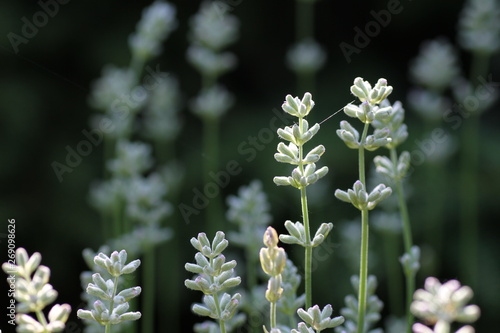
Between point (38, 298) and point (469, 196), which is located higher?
point (469, 196)

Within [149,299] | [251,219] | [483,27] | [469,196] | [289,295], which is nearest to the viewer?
[289,295]

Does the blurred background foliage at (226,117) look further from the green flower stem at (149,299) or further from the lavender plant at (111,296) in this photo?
the lavender plant at (111,296)

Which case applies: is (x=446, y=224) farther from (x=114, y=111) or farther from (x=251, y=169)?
(x=114, y=111)

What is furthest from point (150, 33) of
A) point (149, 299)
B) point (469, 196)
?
point (469, 196)

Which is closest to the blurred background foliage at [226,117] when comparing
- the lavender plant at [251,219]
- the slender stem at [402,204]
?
the lavender plant at [251,219]

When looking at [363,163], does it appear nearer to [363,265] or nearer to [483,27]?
[363,265]

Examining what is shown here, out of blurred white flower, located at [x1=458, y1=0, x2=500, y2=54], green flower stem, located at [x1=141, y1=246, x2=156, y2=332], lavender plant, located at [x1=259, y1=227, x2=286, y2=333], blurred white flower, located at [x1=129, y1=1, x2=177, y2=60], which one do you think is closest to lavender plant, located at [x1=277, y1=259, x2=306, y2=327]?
lavender plant, located at [x1=259, y1=227, x2=286, y2=333]
